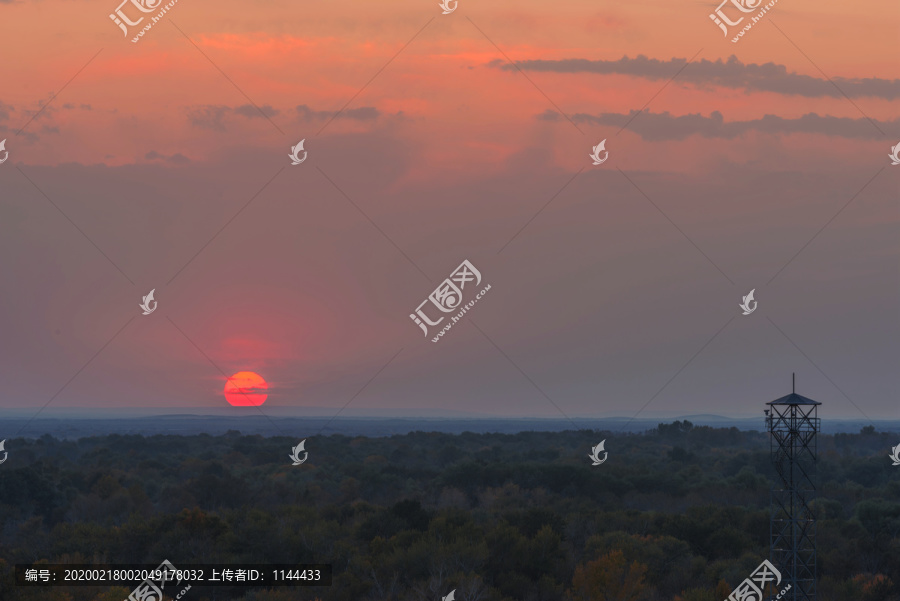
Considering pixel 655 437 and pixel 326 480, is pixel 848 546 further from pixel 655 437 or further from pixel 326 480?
pixel 655 437
